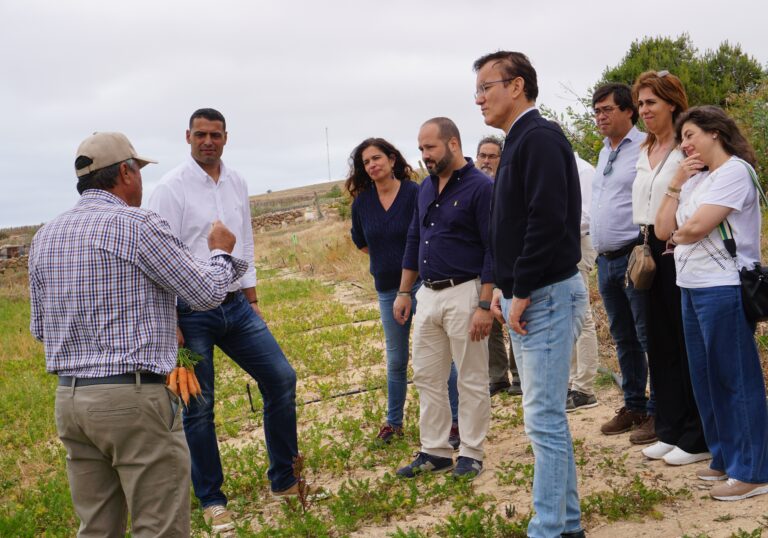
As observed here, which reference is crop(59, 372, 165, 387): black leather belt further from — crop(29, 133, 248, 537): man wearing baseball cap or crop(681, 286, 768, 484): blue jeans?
crop(681, 286, 768, 484): blue jeans

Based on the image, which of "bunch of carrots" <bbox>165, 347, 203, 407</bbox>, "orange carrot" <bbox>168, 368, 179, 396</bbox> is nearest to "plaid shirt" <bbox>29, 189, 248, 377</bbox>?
"orange carrot" <bbox>168, 368, 179, 396</bbox>

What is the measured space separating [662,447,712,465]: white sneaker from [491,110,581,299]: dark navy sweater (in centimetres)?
178

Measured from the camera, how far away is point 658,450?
15.4 feet

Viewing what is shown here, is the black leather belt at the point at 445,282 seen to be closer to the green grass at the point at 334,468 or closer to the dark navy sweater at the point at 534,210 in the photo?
the dark navy sweater at the point at 534,210

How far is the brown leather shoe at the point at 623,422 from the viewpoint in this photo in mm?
5234

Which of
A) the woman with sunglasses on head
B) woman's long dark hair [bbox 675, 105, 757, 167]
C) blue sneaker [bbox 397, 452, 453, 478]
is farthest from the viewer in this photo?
blue sneaker [bbox 397, 452, 453, 478]

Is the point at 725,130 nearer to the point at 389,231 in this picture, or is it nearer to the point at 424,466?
the point at 389,231

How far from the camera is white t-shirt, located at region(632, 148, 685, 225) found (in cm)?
441

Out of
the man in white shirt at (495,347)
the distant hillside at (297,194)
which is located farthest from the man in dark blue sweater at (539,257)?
the distant hillside at (297,194)

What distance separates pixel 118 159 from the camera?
331 cm

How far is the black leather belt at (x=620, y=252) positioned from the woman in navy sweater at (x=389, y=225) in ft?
4.35

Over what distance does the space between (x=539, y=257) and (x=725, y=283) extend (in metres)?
1.23

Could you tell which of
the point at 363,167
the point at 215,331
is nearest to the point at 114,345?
the point at 215,331

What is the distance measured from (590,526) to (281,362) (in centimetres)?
203
